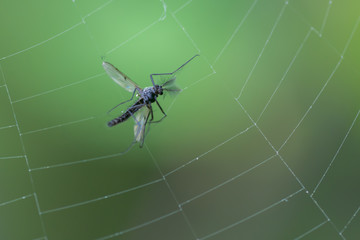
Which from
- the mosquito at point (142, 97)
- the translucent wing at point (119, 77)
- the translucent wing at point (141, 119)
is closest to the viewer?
the translucent wing at point (119, 77)

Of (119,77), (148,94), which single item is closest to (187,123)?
(148,94)

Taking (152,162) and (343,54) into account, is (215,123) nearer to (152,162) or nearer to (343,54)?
(152,162)

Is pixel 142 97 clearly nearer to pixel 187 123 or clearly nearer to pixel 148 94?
pixel 148 94

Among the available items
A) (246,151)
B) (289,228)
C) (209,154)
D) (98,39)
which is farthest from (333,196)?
(98,39)

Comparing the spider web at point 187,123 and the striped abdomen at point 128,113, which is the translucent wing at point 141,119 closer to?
the striped abdomen at point 128,113

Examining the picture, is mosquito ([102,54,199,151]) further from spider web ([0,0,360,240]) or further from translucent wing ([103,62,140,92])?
spider web ([0,0,360,240])

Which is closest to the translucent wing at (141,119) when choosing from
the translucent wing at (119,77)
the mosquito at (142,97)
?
the mosquito at (142,97)
